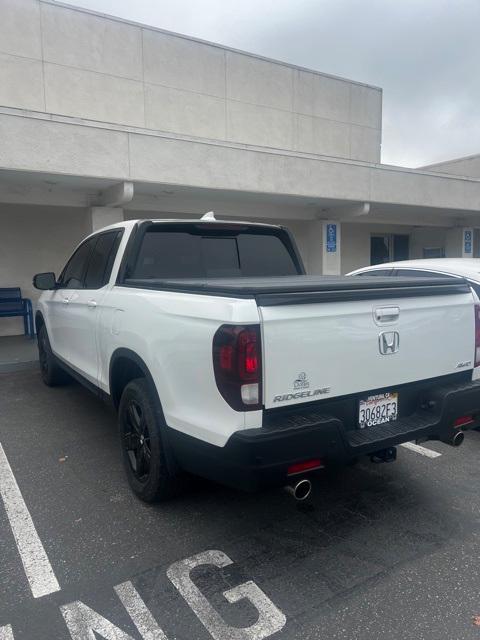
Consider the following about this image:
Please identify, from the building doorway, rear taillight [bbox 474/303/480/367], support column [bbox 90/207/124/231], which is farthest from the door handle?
the building doorway

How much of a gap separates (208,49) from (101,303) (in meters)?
12.1

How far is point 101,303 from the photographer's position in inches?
159

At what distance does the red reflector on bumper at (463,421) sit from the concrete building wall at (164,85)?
11707mm

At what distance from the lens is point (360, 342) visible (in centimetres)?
276

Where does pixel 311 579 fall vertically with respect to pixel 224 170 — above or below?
below

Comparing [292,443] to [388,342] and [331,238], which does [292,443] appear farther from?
[331,238]

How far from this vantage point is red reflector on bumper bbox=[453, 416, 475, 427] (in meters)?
3.12

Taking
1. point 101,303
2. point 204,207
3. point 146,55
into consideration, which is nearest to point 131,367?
point 101,303

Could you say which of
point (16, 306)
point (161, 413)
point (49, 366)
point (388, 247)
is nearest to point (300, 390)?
point (161, 413)

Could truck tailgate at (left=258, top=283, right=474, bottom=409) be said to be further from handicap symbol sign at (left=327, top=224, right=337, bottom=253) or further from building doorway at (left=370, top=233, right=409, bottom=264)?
building doorway at (left=370, top=233, right=409, bottom=264)

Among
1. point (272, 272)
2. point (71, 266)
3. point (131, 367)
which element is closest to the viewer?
point (131, 367)

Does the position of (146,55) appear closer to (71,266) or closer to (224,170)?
(224,170)

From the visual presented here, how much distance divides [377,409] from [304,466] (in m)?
0.64

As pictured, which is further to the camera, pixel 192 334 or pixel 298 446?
pixel 192 334
